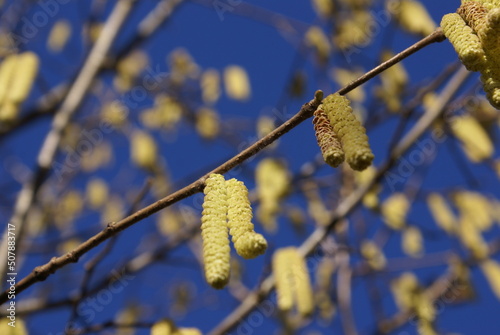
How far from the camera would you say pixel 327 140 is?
2.54 feet

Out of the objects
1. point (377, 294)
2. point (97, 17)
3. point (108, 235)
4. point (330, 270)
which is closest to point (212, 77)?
point (97, 17)

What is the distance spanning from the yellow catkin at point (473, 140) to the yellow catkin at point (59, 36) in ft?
7.54

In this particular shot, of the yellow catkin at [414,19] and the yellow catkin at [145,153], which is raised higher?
the yellow catkin at [145,153]

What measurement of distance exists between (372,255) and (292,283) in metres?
1.00

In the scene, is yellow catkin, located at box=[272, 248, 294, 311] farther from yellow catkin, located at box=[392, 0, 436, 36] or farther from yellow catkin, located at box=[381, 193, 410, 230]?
yellow catkin, located at box=[392, 0, 436, 36]

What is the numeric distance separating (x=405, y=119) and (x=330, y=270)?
1.23m

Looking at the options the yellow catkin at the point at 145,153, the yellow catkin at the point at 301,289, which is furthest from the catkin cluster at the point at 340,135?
the yellow catkin at the point at 145,153

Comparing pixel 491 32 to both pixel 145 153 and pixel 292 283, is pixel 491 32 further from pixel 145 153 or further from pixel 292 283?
pixel 145 153

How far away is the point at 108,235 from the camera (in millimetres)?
886

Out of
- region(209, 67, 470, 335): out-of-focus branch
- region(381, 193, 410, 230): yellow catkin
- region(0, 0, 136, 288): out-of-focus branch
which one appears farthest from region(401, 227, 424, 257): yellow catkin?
region(0, 0, 136, 288): out-of-focus branch

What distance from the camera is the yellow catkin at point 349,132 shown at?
2.27ft

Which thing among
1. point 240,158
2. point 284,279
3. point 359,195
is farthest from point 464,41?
point 359,195

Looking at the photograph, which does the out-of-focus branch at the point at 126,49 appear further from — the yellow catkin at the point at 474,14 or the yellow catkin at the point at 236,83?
the yellow catkin at the point at 474,14

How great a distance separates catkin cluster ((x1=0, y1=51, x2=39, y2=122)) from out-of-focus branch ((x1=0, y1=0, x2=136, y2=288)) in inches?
27.0
